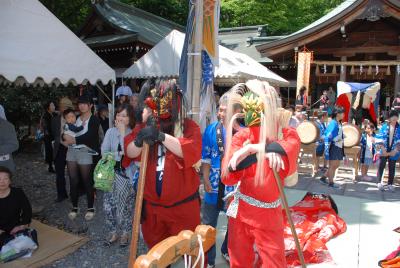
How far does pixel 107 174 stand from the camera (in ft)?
11.7

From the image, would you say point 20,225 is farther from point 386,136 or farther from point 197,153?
point 386,136

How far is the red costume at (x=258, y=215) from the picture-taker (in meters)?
2.25

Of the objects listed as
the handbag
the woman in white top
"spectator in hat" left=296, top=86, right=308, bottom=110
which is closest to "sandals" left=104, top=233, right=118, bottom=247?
the woman in white top

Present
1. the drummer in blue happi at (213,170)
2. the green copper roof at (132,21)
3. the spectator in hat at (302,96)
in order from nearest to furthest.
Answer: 1. the drummer in blue happi at (213,170)
2. the spectator in hat at (302,96)
3. the green copper roof at (132,21)

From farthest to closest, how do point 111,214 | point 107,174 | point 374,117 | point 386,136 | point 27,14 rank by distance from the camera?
point 374,117, point 386,136, point 27,14, point 111,214, point 107,174

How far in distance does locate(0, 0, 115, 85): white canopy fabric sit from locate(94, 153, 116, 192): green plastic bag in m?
1.26

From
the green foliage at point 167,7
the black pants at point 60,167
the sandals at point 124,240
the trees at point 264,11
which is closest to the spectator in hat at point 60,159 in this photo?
the black pants at point 60,167

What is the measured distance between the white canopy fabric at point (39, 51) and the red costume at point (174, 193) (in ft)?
6.79

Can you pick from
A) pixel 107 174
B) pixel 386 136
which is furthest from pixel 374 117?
pixel 107 174

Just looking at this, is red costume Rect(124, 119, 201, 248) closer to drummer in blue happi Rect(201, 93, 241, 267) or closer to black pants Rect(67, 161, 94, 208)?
drummer in blue happi Rect(201, 93, 241, 267)

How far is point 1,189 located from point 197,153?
242 cm

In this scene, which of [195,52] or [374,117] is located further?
[374,117]

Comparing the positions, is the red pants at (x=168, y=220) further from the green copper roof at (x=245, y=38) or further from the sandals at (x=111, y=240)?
the green copper roof at (x=245, y=38)

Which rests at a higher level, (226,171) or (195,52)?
(195,52)
